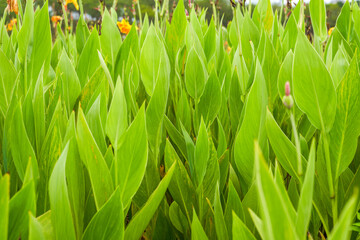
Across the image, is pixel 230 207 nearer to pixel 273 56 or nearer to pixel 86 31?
pixel 273 56

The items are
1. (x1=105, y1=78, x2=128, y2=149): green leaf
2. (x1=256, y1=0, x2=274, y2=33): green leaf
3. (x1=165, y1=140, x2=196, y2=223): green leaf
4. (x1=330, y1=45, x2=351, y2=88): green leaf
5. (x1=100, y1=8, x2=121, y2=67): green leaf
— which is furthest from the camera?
(x1=256, y1=0, x2=274, y2=33): green leaf

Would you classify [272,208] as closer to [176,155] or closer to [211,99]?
[176,155]

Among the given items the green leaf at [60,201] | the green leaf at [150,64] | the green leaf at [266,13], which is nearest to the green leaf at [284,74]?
the green leaf at [150,64]

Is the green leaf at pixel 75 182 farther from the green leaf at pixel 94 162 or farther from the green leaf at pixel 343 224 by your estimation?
the green leaf at pixel 343 224

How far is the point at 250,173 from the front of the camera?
1.92 ft

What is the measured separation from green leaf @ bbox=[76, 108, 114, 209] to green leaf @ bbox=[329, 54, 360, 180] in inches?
13.2

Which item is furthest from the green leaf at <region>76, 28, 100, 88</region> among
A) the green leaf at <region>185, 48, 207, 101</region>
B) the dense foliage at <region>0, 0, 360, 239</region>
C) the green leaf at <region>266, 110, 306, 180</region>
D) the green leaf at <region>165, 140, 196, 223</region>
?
the green leaf at <region>266, 110, 306, 180</region>

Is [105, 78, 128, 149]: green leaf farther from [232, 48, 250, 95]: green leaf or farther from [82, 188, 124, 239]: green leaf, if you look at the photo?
[232, 48, 250, 95]: green leaf

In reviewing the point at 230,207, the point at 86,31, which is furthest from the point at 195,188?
the point at 86,31

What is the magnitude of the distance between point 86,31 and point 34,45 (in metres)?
0.52

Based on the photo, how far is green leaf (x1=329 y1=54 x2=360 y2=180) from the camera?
57 cm

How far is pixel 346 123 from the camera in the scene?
57cm

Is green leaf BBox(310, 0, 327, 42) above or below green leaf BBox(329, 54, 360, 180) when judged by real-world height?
above

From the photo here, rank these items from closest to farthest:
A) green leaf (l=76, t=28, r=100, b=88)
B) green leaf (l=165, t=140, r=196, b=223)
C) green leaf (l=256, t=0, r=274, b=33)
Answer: green leaf (l=165, t=140, r=196, b=223) < green leaf (l=76, t=28, r=100, b=88) < green leaf (l=256, t=0, r=274, b=33)
